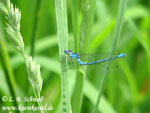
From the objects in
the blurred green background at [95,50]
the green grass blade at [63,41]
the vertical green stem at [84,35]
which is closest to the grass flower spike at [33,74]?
the green grass blade at [63,41]

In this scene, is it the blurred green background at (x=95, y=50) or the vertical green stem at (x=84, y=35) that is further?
the blurred green background at (x=95, y=50)

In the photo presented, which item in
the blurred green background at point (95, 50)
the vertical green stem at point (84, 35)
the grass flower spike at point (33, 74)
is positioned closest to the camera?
the grass flower spike at point (33, 74)

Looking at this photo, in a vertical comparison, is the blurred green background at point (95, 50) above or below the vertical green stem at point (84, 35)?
below

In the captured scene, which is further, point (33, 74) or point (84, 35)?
point (84, 35)

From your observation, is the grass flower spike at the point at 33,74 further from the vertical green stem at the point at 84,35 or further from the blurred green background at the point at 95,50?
the blurred green background at the point at 95,50

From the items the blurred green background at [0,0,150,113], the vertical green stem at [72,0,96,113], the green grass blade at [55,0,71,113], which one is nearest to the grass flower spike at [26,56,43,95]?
the green grass blade at [55,0,71,113]

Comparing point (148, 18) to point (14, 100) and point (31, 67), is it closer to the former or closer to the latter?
point (14, 100)

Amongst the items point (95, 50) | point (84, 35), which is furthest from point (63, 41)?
point (95, 50)

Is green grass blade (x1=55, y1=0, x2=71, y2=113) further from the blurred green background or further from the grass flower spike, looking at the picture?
the blurred green background

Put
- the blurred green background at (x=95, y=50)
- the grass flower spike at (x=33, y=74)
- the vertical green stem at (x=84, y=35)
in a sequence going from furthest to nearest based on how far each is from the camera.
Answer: the blurred green background at (x=95, y=50) → the vertical green stem at (x=84, y=35) → the grass flower spike at (x=33, y=74)

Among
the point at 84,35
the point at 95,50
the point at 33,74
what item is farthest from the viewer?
the point at 95,50

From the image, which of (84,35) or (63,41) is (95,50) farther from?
(63,41)
